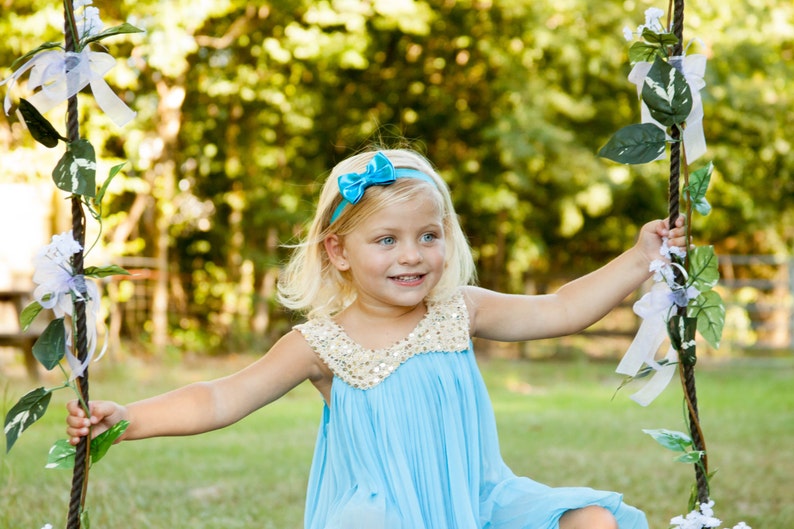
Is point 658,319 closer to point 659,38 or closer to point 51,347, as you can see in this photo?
point 659,38

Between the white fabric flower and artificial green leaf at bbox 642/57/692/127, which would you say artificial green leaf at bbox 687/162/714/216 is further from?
the white fabric flower

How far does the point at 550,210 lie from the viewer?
1449 cm

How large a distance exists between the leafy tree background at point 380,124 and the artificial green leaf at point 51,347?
28.4ft

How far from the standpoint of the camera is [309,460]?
5496 millimetres

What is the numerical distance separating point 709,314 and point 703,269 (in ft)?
Result: 0.35

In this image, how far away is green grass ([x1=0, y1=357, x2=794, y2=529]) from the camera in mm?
4027

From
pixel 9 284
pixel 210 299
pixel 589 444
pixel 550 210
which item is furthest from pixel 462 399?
pixel 210 299

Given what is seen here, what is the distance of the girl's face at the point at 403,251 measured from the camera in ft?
8.54

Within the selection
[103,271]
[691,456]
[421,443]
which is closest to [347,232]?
[421,443]

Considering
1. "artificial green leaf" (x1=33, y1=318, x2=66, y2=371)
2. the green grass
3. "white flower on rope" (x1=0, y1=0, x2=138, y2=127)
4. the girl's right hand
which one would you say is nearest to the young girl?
the girl's right hand

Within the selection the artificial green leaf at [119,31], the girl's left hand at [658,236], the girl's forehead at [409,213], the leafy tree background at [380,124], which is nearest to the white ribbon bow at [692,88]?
the girl's left hand at [658,236]

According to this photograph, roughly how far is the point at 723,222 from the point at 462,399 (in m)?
15.0

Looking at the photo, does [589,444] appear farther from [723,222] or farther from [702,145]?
[723,222]

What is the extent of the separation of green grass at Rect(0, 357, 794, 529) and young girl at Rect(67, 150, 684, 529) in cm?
88
